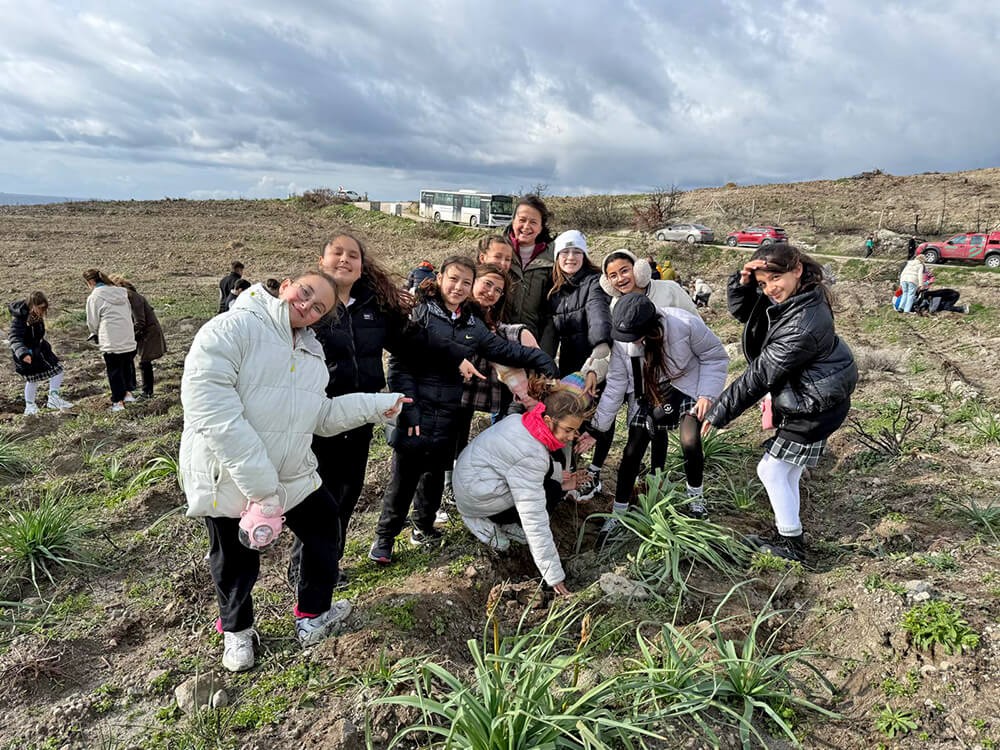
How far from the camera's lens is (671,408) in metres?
3.63

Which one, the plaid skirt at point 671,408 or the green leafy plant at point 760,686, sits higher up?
the plaid skirt at point 671,408

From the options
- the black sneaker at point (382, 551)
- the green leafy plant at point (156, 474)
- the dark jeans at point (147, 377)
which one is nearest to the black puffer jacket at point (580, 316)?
the black sneaker at point (382, 551)

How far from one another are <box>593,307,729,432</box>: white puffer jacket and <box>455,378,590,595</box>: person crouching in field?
0.52 meters

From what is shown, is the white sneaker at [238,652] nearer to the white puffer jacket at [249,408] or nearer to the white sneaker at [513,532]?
the white puffer jacket at [249,408]

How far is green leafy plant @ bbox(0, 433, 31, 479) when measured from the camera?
490 centimetres

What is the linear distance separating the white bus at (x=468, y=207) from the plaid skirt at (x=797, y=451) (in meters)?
25.9

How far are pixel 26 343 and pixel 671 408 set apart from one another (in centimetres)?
730

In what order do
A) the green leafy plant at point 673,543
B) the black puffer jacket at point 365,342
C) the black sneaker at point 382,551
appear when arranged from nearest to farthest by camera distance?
the black puffer jacket at point 365,342 → the green leafy plant at point 673,543 → the black sneaker at point 382,551

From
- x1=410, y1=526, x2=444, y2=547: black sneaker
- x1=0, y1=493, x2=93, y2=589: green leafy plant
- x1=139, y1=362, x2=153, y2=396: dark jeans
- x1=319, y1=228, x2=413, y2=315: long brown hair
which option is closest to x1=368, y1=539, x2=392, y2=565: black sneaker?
x1=410, y1=526, x2=444, y2=547: black sneaker

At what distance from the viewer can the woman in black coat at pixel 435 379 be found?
3.31 metres

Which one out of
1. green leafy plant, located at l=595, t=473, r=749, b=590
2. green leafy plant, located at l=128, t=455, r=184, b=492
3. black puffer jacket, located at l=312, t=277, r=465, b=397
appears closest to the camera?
black puffer jacket, located at l=312, t=277, r=465, b=397

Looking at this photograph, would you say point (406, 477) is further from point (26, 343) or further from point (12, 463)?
point (26, 343)

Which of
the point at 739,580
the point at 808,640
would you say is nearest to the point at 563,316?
the point at 739,580

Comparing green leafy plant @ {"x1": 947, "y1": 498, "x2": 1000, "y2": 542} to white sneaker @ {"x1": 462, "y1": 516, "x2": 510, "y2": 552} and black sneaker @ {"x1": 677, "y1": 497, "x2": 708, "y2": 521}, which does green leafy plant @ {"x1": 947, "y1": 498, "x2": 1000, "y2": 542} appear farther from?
white sneaker @ {"x1": 462, "y1": 516, "x2": 510, "y2": 552}
